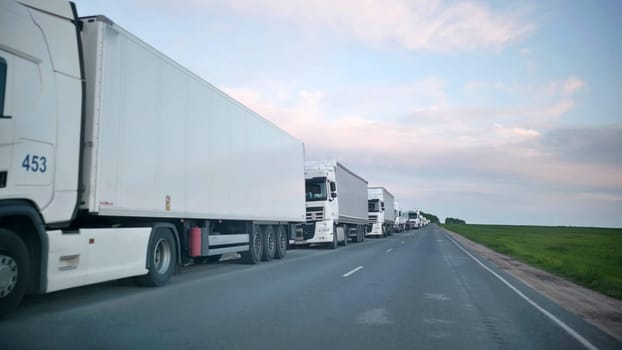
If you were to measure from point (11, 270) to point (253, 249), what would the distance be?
8758 mm

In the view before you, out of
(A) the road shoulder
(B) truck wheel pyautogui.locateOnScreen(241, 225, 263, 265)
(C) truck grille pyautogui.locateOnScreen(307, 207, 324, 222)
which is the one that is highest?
(C) truck grille pyautogui.locateOnScreen(307, 207, 324, 222)

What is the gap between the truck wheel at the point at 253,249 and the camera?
14234 millimetres

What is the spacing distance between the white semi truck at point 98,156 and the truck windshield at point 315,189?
10489 millimetres

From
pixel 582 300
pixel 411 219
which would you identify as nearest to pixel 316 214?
pixel 582 300

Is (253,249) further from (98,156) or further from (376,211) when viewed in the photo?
(376,211)

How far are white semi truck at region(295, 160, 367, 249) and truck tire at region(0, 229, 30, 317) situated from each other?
15.3 metres

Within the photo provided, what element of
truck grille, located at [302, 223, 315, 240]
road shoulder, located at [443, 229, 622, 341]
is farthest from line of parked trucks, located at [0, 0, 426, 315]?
truck grille, located at [302, 223, 315, 240]

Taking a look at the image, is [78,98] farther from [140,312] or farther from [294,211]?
[294,211]

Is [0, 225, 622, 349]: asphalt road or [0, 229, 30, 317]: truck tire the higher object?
[0, 229, 30, 317]: truck tire

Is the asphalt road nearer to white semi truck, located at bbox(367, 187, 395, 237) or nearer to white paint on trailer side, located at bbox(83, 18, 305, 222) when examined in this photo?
white paint on trailer side, located at bbox(83, 18, 305, 222)

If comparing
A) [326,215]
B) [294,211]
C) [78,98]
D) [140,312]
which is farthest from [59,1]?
[326,215]

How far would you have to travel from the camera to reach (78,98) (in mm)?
7066

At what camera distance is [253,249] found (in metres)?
14.3

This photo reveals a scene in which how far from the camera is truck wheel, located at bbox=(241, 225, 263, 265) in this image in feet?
46.7
